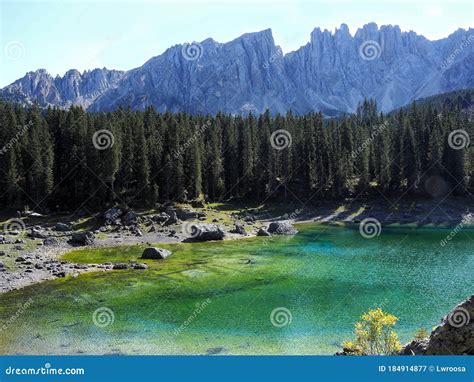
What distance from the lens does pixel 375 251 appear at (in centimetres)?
6188

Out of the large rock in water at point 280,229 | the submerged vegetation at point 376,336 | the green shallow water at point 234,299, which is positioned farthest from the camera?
the large rock in water at point 280,229

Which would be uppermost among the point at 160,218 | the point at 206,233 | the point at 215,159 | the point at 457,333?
the point at 215,159

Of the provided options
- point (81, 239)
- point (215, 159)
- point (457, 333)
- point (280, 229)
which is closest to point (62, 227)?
→ point (81, 239)

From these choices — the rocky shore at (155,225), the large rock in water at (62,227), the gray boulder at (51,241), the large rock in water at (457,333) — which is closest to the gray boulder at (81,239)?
the rocky shore at (155,225)

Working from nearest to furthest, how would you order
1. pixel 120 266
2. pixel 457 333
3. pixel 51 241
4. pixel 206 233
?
pixel 457 333 < pixel 120 266 < pixel 51 241 < pixel 206 233

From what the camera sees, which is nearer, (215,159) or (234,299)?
(234,299)

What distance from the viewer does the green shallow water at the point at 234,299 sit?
28.7 m

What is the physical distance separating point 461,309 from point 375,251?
4780cm

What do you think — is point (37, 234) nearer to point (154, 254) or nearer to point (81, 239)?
point (81, 239)

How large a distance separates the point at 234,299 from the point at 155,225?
41.1 m

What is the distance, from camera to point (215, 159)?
10456 cm

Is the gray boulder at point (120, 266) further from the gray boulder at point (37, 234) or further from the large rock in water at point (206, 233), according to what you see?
the large rock in water at point (206, 233)

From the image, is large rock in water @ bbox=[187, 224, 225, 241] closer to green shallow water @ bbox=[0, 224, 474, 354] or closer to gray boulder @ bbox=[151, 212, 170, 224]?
green shallow water @ bbox=[0, 224, 474, 354]

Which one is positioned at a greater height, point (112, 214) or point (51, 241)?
point (112, 214)
